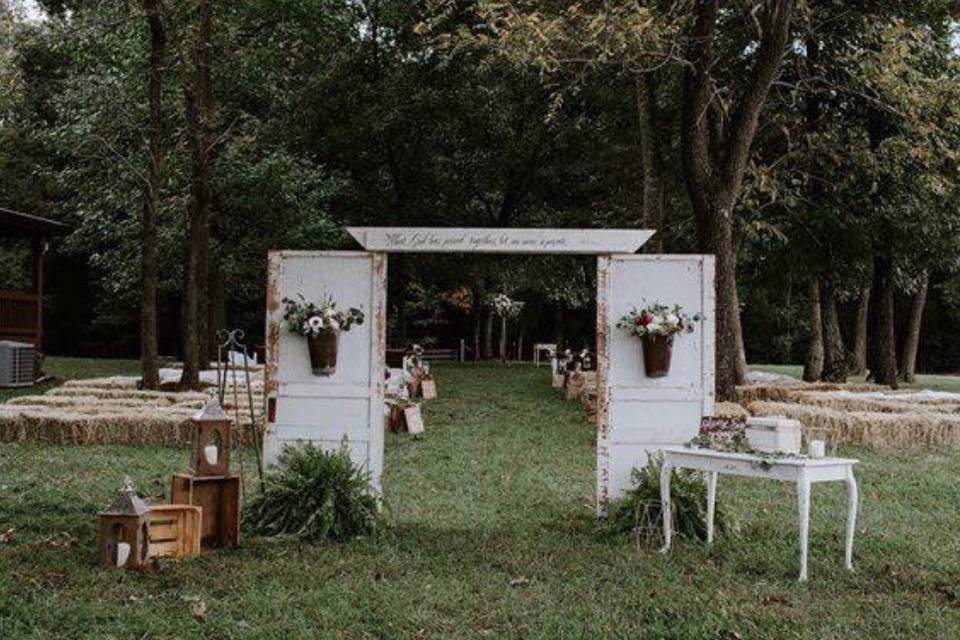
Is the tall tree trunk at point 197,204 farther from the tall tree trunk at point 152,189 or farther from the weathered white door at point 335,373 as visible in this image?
the weathered white door at point 335,373

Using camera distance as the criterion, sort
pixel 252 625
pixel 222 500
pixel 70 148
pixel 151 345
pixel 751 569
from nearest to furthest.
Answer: pixel 252 625
pixel 751 569
pixel 222 500
pixel 151 345
pixel 70 148

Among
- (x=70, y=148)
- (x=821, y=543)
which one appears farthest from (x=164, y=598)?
(x=70, y=148)

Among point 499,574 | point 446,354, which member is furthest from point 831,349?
point 499,574

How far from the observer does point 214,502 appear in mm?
8086

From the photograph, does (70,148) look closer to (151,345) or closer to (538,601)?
(151,345)

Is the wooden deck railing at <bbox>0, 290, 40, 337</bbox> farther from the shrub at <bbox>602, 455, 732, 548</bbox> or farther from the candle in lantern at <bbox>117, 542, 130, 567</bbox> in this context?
the shrub at <bbox>602, 455, 732, 548</bbox>

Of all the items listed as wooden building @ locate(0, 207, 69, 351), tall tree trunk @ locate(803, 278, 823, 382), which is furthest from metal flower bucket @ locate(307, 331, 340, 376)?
wooden building @ locate(0, 207, 69, 351)

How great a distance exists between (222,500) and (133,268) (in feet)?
70.1

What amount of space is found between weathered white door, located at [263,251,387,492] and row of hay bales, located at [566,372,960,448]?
6155mm

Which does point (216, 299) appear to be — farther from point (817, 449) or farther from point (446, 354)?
point (817, 449)

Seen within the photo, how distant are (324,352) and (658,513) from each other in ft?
9.64

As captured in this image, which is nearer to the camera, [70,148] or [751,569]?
[751,569]

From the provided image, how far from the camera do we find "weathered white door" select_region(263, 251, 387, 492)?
938cm

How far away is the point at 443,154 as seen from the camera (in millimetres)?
33469
